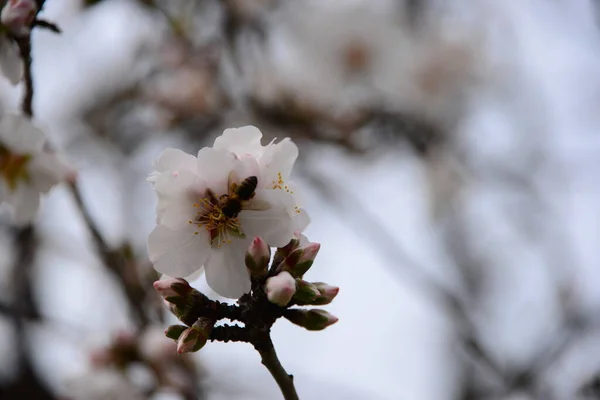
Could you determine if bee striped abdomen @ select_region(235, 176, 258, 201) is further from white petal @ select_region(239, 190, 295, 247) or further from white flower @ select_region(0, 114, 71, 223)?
white flower @ select_region(0, 114, 71, 223)

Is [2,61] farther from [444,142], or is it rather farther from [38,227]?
[444,142]

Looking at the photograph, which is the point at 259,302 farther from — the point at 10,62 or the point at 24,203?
the point at 24,203

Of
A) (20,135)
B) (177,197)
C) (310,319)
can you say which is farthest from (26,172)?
(310,319)

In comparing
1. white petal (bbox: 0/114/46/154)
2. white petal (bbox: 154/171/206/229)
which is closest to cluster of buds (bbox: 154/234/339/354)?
white petal (bbox: 154/171/206/229)

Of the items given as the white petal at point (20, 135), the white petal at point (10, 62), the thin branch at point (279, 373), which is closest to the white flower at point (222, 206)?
the thin branch at point (279, 373)

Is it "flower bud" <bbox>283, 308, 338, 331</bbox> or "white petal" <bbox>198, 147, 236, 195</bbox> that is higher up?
"white petal" <bbox>198, 147, 236, 195</bbox>
